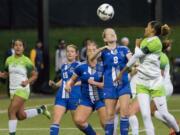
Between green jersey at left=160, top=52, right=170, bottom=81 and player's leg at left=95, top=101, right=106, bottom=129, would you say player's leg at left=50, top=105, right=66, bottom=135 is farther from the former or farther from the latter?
green jersey at left=160, top=52, right=170, bottom=81

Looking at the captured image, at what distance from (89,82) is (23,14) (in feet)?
94.0

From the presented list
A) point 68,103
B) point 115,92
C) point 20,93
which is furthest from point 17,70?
point 115,92

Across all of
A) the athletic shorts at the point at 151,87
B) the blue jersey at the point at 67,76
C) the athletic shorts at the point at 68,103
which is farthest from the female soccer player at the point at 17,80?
the athletic shorts at the point at 151,87

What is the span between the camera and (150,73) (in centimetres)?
1490

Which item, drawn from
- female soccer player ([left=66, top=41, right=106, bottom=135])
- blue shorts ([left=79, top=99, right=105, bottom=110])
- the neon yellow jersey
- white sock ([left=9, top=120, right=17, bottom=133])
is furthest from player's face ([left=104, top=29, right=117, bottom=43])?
white sock ([left=9, top=120, right=17, bottom=133])

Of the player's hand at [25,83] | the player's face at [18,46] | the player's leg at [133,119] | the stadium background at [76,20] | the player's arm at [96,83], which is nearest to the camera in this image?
the player's arm at [96,83]

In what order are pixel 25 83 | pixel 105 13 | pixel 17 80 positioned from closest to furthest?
pixel 105 13 < pixel 25 83 < pixel 17 80

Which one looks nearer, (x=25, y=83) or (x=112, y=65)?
(x=112, y=65)

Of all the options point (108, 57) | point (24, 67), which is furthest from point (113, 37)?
point (24, 67)

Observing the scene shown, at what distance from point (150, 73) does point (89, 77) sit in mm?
1229

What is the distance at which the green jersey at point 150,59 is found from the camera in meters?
14.8

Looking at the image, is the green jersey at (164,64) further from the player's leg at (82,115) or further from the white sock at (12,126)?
the white sock at (12,126)

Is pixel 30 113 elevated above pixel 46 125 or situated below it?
above

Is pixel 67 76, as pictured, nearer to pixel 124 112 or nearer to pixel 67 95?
pixel 67 95
